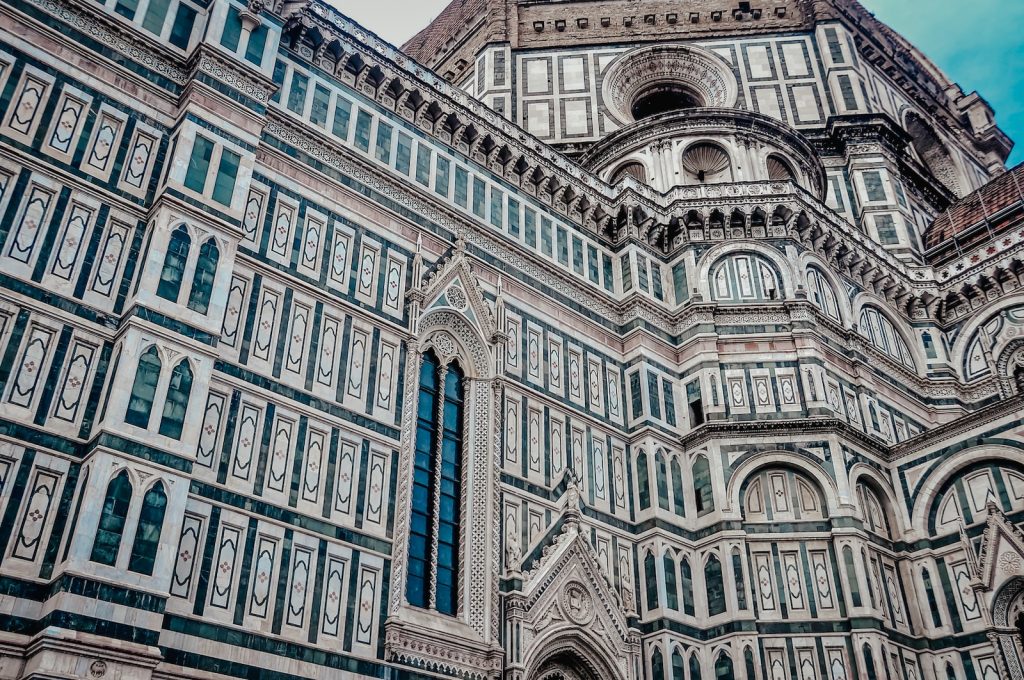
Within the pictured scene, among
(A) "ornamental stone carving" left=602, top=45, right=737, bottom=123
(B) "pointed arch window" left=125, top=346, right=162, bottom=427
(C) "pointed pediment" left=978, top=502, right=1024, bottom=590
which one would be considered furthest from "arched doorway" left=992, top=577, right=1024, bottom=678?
(A) "ornamental stone carving" left=602, top=45, right=737, bottom=123

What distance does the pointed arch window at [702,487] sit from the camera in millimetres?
19516

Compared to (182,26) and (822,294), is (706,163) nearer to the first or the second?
(822,294)

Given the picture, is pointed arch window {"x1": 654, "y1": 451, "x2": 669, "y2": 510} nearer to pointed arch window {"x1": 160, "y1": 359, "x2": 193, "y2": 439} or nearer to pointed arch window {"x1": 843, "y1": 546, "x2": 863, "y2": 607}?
pointed arch window {"x1": 843, "y1": 546, "x2": 863, "y2": 607}

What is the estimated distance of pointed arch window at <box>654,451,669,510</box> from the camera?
63.1 ft

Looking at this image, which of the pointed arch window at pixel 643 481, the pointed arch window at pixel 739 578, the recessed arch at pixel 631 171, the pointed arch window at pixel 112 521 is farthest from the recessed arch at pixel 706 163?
the pointed arch window at pixel 112 521

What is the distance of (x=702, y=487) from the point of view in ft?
65.0

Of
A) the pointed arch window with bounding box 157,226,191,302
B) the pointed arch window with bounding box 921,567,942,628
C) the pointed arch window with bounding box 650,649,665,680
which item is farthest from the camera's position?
the pointed arch window with bounding box 921,567,942,628

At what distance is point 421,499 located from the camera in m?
16.0

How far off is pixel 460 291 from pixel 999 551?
1130cm

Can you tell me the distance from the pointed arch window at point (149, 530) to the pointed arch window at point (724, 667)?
10.6 metres

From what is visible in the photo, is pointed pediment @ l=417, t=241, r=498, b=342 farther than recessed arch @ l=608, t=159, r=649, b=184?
No

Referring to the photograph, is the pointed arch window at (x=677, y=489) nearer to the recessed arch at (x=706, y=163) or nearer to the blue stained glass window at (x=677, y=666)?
the blue stained glass window at (x=677, y=666)

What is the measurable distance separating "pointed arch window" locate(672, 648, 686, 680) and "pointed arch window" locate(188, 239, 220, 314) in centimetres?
1018

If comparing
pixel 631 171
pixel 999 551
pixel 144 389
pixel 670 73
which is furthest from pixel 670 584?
pixel 670 73
